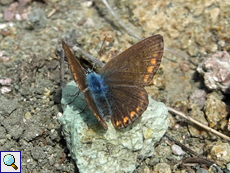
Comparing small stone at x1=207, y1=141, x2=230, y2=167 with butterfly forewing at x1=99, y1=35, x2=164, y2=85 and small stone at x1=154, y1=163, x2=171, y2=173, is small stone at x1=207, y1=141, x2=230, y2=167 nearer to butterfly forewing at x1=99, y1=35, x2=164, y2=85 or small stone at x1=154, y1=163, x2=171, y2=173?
small stone at x1=154, y1=163, x2=171, y2=173

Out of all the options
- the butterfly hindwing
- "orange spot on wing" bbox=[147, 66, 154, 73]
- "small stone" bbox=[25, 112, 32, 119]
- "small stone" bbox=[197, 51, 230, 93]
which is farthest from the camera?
"small stone" bbox=[197, 51, 230, 93]

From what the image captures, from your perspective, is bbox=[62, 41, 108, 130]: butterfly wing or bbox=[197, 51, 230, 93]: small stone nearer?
bbox=[62, 41, 108, 130]: butterfly wing

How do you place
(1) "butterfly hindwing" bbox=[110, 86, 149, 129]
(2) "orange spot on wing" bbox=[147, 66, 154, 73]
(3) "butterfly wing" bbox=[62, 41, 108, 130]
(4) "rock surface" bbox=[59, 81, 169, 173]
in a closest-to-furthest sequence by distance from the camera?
(3) "butterfly wing" bbox=[62, 41, 108, 130]
(1) "butterfly hindwing" bbox=[110, 86, 149, 129]
(4) "rock surface" bbox=[59, 81, 169, 173]
(2) "orange spot on wing" bbox=[147, 66, 154, 73]

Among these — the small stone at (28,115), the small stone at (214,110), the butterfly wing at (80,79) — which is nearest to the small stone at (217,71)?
the small stone at (214,110)

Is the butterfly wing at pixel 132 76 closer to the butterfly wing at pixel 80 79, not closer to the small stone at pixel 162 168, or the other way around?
the butterfly wing at pixel 80 79

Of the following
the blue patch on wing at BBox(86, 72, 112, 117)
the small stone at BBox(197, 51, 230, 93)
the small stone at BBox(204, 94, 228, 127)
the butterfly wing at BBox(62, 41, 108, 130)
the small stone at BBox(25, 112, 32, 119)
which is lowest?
the small stone at BBox(25, 112, 32, 119)

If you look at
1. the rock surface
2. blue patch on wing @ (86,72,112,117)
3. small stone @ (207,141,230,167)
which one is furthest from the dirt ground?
blue patch on wing @ (86,72,112,117)

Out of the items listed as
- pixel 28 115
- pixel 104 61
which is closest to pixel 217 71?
pixel 104 61

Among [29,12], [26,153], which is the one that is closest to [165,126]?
[26,153]
